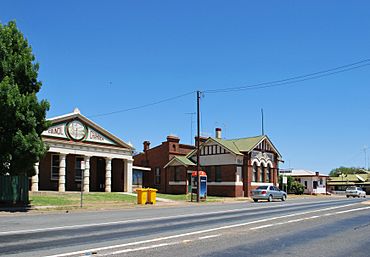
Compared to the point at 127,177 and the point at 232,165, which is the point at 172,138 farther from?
the point at 127,177

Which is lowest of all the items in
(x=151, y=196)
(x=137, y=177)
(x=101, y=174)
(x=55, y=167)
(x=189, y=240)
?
(x=189, y=240)

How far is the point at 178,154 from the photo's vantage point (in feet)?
177

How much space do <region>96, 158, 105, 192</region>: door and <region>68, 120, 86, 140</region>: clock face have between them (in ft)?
20.3

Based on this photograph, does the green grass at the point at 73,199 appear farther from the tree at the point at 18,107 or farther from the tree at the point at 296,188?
the tree at the point at 296,188

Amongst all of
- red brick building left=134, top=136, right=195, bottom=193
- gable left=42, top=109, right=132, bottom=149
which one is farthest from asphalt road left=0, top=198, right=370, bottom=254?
red brick building left=134, top=136, right=195, bottom=193

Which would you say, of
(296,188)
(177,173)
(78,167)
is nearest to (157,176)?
(177,173)

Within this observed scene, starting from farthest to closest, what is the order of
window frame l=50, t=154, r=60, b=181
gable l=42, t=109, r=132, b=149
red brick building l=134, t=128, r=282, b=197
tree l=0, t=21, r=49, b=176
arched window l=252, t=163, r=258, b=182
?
arched window l=252, t=163, r=258, b=182 < red brick building l=134, t=128, r=282, b=197 < window frame l=50, t=154, r=60, b=181 < gable l=42, t=109, r=132, b=149 < tree l=0, t=21, r=49, b=176

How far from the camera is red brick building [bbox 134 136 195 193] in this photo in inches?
2087

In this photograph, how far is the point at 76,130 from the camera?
37875 millimetres

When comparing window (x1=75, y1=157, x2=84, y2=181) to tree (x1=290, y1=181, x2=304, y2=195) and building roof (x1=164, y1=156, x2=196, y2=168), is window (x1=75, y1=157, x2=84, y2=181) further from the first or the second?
tree (x1=290, y1=181, x2=304, y2=195)

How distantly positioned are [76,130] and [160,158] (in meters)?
17.2

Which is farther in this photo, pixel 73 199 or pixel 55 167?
pixel 55 167

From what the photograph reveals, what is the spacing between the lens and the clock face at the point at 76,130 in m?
37.4

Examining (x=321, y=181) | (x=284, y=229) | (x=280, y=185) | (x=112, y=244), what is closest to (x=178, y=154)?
(x=280, y=185)
